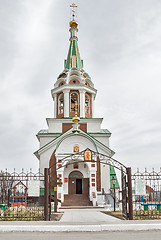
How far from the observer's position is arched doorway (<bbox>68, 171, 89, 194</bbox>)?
19.8 metres

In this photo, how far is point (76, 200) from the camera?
1880 cm

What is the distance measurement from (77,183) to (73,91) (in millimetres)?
8633

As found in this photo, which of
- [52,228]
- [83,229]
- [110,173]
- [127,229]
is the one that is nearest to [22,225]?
[52,228]

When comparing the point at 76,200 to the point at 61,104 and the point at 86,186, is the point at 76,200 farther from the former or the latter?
the point at 61,104

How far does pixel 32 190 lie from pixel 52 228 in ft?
8.26

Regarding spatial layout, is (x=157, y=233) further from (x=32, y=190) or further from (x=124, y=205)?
(x=32, y=190)

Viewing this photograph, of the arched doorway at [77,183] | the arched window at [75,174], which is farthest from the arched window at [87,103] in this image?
the arched doorway at [77,183]

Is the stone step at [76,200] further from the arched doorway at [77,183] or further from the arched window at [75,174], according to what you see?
the arched window at [75,174]

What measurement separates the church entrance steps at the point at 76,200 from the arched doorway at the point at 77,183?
55 centimetres

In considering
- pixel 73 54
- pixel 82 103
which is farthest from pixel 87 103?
pixel 73 54

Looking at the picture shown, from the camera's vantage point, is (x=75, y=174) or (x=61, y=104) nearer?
(x=75, y=174)

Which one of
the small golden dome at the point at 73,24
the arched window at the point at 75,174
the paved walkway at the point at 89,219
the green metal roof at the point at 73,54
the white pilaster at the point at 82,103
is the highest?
the small golden dome at the point at 73,24

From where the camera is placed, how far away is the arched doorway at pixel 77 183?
64.8 ft

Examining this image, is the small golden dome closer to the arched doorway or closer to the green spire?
the green spire
